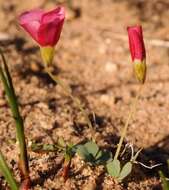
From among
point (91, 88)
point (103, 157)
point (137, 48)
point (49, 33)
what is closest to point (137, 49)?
point (137, 48)

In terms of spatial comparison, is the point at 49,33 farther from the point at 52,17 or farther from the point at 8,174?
the point at 8,174

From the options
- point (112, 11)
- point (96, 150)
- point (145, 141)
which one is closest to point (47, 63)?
point (96, 150)

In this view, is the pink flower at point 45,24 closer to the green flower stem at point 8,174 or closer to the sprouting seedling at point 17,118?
the sprouting seedling at point 17,118

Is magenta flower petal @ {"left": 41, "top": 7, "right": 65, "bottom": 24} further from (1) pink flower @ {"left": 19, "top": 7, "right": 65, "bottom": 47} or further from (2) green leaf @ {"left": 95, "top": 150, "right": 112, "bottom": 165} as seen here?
(2) green leaf @ {"left": 95, "top": 150, "right": 112, "bottom": 165}

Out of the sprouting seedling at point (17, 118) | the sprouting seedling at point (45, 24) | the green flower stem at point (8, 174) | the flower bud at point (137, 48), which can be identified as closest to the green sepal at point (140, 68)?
the flower bud at point (137, 48)

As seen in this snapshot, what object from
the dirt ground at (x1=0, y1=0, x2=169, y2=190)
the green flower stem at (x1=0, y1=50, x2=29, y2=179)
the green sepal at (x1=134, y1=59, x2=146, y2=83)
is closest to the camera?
the green flower stem at (x1=0, y1=50, x2=29, y2=179)

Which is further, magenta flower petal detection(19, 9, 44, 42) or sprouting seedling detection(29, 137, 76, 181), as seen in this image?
sprouting seedling detection(29, 137, 76, 181)

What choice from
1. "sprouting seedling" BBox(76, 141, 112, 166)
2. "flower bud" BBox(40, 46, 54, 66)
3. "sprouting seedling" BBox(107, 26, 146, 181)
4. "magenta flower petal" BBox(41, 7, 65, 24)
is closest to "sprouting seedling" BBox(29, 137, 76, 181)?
"sprouting seedling" BBox(76, 141, 112, 166)
